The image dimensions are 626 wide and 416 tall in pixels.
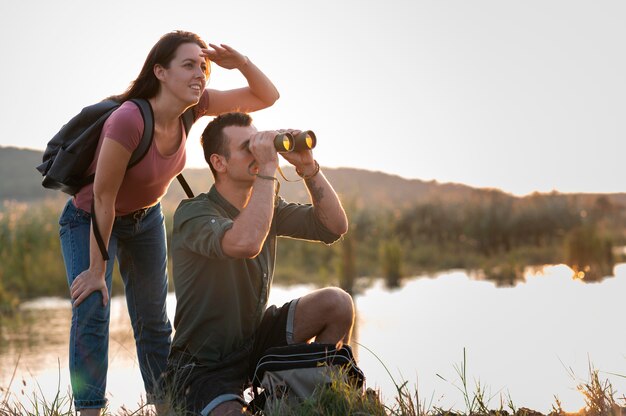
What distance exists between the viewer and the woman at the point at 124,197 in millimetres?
2613

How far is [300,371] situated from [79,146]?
1149mm

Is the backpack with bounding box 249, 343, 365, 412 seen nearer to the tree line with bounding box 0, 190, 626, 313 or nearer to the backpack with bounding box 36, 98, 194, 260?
the backpack with bounding box 36, 98, 194, 260

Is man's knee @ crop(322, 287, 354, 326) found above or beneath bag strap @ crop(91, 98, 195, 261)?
beneath

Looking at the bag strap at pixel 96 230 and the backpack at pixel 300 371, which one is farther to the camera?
the bag strap at pixel 96 230

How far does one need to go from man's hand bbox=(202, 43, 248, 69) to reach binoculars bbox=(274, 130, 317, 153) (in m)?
0.56

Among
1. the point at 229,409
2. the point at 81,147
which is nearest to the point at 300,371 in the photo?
the point at 229,409

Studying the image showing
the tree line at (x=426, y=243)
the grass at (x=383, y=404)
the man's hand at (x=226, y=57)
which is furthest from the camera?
the tree line at (x=426, y=243)

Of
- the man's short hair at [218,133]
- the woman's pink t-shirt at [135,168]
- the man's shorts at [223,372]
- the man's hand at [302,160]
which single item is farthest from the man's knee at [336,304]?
the woman's pink t-shirt at [135,168]

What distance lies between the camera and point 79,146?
108 inches

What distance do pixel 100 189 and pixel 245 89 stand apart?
91cm

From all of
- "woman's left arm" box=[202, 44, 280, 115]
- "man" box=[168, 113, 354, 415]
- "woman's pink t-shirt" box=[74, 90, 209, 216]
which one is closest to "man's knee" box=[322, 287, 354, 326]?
"man" box=[168, 113, 354, 415]

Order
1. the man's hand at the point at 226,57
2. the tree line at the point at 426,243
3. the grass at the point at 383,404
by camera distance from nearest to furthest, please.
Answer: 1. the grass at the point at 383,404
2. the man's hand at the point at 226,57
3. the tree line at the point at 426,243

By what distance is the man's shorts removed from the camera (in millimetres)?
2514

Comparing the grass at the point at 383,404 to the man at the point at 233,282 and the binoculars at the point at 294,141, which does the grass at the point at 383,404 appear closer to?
the man at the point at 233,282
